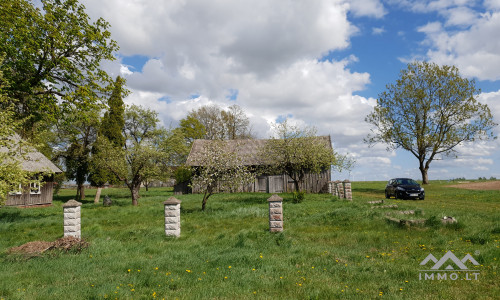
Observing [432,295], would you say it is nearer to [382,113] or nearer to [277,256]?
[277,256]

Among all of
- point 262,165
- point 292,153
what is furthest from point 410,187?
point 262,165

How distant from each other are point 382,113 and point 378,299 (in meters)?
34.2

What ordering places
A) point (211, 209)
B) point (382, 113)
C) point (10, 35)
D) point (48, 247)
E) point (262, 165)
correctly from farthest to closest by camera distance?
point (382, 113) → point (262, 165) → point (211, 209) → point (10, 35) → point (48, 247)

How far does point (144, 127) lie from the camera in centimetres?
3712

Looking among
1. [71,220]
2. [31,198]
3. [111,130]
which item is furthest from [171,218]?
[111,130]

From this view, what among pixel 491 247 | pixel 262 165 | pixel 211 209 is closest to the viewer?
pixel 491 247

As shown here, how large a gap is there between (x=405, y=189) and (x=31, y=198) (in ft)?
104

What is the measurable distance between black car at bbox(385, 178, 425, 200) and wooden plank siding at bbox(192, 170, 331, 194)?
7.06 meters

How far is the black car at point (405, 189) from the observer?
2325 centimetres

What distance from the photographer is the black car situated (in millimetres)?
23250

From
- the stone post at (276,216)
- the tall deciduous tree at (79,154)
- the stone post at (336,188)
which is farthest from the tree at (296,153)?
the tall deciduous tree at (79,154)

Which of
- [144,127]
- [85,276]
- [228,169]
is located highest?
[144,127]

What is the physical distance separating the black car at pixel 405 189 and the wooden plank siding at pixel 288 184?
23.2ft

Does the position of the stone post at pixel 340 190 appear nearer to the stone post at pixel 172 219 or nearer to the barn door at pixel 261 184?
the barn door at pixel 261 184
